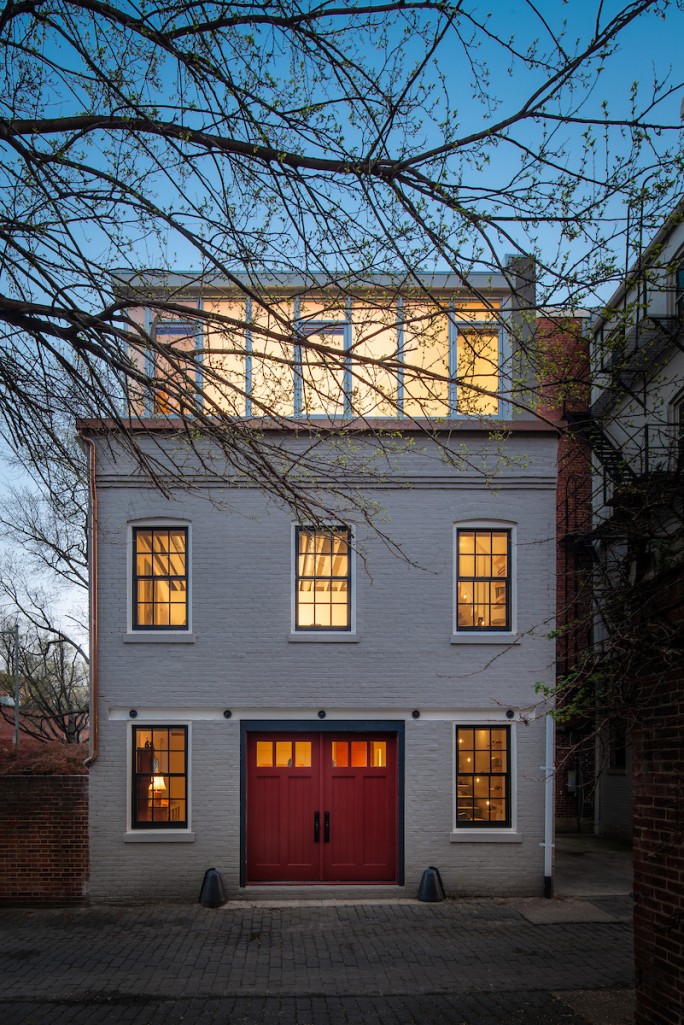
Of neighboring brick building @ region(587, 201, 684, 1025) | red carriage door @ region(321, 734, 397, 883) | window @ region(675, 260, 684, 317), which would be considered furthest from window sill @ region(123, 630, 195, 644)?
window @ region(675, 260, 684, 317)

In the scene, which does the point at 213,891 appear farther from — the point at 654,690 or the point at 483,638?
the point at 654,690

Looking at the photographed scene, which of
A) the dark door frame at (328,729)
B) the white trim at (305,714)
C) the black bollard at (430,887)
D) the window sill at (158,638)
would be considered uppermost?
the window sill at (158,638)

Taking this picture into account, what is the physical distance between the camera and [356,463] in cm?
1252

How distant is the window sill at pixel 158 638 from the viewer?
1220cm

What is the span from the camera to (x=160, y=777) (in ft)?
39.8

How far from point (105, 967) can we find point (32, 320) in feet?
25.3

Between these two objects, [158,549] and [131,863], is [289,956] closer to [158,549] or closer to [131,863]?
[131,863]

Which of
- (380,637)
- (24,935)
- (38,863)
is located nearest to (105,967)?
(24,935)

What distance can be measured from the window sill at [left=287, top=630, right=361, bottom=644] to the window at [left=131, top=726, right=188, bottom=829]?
227cm

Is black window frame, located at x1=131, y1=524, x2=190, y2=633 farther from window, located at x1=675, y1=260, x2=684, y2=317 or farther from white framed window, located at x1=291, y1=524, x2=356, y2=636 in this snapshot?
window, located at x1=675, y1=260, x2=684, y2=317

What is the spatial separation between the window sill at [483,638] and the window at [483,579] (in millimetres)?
194

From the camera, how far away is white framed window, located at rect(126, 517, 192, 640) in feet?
40.8

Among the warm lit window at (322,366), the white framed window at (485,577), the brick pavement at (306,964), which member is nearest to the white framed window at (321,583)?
the white framed window at (485,577)

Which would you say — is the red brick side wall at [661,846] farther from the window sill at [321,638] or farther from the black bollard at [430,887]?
the window sill at [321,638]
